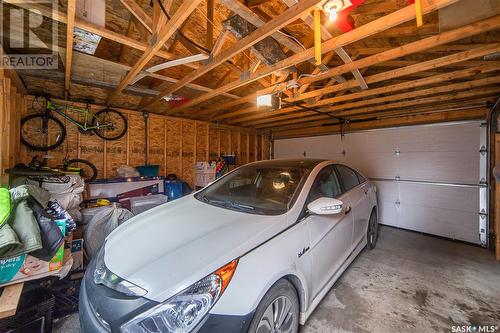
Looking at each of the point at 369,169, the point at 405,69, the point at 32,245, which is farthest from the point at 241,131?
the point at 32,245

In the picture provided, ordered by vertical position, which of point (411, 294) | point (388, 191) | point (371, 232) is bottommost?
point (411, 294)

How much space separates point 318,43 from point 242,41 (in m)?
0.78

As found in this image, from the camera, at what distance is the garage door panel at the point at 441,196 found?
416 centimetres

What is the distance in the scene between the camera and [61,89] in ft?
12.4

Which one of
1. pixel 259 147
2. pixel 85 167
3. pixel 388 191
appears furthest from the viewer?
pixel 259 147

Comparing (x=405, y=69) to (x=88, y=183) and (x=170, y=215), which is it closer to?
(x=170, y=215)

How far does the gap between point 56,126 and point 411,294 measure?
6282 millimetres

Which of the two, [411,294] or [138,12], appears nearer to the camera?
[138,12]

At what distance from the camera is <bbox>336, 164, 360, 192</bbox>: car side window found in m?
2.80

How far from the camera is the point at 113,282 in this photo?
1209 mm

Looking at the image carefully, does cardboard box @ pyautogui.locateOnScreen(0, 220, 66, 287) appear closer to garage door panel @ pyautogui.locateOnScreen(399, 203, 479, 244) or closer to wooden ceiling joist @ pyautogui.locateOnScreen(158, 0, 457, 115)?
wooden ceiling joist @ pyautogui.locateOnScreen(158, 0, 457, 115)

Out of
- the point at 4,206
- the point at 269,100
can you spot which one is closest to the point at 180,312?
the point at 4,206

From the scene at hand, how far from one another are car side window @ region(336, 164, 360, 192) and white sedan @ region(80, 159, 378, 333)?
51 cm

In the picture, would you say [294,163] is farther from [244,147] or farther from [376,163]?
[244,147]
